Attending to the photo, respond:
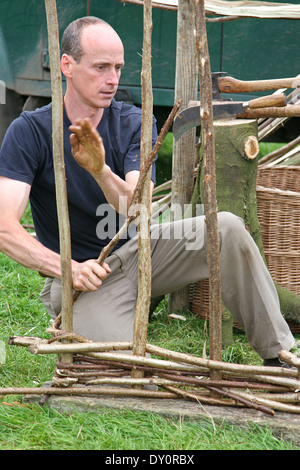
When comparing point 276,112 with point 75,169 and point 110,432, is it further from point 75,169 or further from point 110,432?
point 110,432

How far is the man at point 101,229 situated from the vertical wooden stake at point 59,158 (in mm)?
77

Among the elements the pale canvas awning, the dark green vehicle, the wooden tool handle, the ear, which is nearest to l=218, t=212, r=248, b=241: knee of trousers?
the wooden tool handle

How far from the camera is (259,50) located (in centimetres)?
495

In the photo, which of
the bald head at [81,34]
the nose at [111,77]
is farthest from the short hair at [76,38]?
the nose at [111,77]

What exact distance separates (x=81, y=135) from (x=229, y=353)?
1.49 m

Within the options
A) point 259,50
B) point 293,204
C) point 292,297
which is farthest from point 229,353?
point 259,50

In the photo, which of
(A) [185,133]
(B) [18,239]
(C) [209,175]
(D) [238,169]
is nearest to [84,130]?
(C) [209,175]

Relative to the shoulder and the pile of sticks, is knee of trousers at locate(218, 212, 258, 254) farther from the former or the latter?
the shoulder

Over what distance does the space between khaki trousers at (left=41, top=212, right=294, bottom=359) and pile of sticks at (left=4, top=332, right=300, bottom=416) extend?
0.28m

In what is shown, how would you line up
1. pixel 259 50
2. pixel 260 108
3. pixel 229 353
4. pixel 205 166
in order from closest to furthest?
pixel 205 166 → pixel 260 108 → pixel 229 353 → pixel 259 50

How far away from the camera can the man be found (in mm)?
2578

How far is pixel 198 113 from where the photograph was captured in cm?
266

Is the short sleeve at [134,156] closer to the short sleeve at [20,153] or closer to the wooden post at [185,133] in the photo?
the short sleeve at [20,153]
